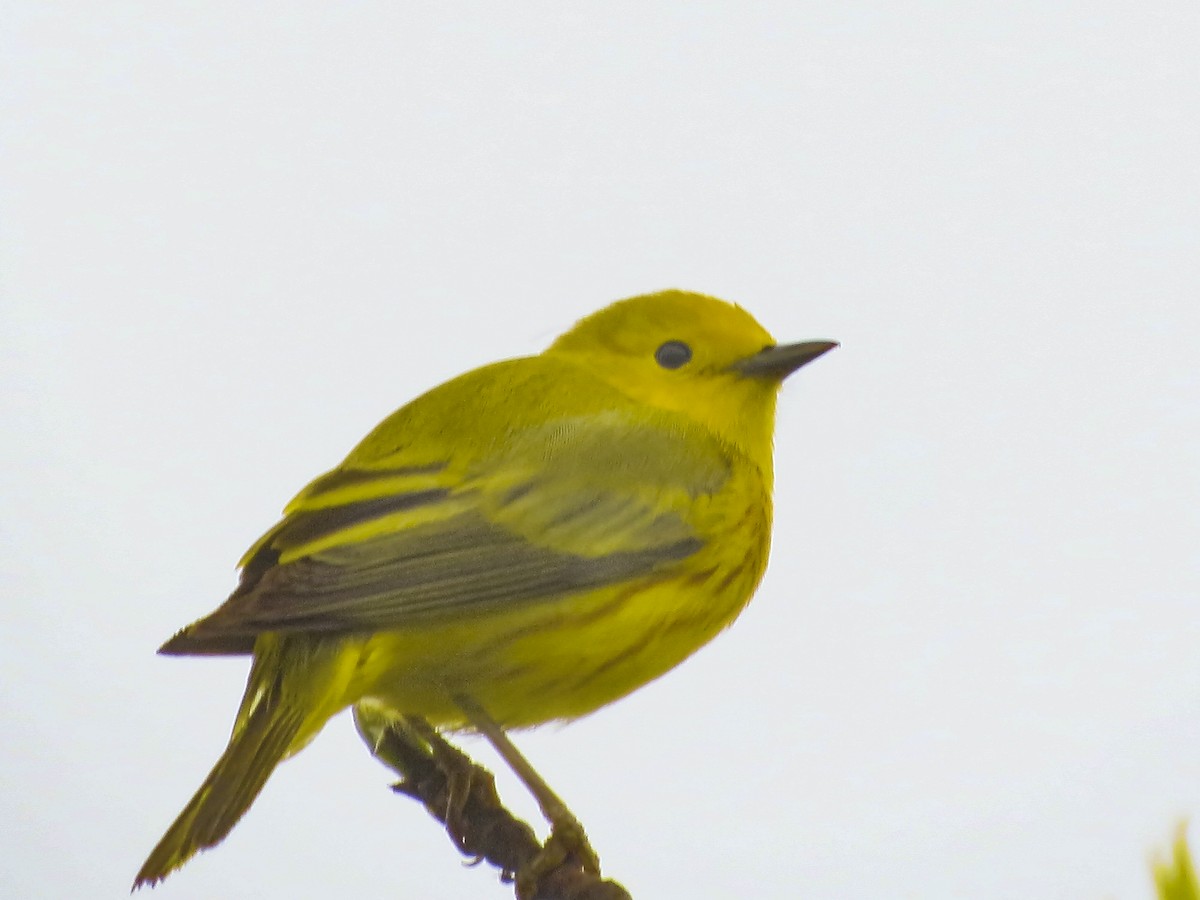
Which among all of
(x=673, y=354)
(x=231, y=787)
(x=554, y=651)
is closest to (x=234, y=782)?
(x=231, y=787)

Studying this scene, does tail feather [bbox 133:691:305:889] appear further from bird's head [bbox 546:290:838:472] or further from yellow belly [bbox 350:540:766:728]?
bird's head [bbox 546:290:838:472]

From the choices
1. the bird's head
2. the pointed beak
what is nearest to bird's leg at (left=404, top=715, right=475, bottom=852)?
the bird's head

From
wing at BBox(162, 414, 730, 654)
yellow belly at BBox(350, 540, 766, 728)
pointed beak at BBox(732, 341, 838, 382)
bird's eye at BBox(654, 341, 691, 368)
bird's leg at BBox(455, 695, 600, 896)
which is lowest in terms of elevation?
bird's leg at BBox(455, 695, 600, 896)

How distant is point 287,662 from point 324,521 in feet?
0.81

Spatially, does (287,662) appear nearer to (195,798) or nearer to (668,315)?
(195,798)

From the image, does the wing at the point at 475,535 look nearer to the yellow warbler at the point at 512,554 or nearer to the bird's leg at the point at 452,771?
the yellow warbler at the point at 512,554

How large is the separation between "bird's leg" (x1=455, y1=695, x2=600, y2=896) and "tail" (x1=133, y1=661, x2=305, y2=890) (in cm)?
30

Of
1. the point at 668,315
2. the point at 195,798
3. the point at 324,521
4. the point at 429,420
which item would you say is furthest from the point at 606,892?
the point at 668,315

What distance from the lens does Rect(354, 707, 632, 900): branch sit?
6.11ft

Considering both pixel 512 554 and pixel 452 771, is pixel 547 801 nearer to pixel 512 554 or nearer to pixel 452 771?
pixel 452 771

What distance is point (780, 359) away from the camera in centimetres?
238

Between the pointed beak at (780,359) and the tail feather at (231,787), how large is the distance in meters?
1.07

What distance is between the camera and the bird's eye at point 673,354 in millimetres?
2486

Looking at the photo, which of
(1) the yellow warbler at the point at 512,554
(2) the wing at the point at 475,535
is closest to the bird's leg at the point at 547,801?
(1) the yellow warbler at the point at 512,554
